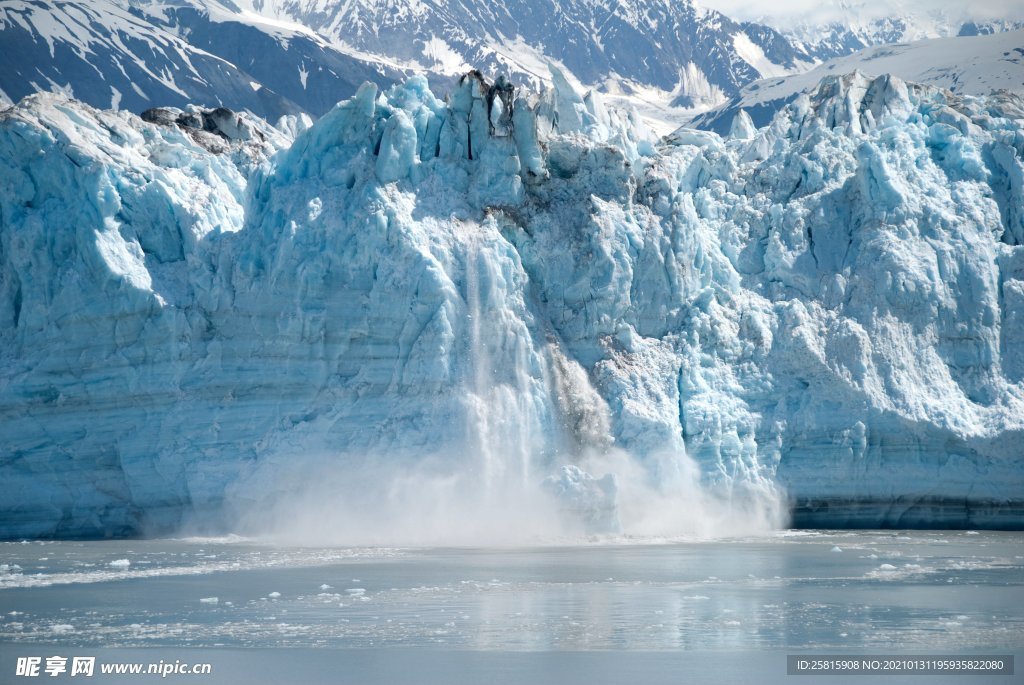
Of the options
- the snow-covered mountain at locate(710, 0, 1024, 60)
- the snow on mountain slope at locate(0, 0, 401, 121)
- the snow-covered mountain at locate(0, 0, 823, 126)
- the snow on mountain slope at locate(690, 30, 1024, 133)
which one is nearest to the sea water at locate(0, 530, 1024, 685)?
the snow on mountain slope at locate(690, 30, 1024, 133)

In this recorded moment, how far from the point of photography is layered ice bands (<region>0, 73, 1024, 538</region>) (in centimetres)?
2503

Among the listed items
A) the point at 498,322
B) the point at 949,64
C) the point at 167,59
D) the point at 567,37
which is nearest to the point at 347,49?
the point at 567,37

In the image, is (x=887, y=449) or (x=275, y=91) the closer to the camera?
(x=887, y=449)

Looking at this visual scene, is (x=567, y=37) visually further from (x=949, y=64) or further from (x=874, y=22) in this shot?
(x=949, y=64)

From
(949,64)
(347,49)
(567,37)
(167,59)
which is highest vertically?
(567,37)

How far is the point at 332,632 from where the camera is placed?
47.0 feet

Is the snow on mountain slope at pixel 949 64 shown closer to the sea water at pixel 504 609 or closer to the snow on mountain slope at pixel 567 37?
the snow on mountain slope at pixel 567 37

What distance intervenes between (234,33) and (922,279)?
3699 inches

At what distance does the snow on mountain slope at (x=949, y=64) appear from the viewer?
73062 mm

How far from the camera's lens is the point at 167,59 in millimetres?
101188

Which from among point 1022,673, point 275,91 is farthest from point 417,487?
point 275,91

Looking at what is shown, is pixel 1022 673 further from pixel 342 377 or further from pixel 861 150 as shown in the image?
pixel 861 150

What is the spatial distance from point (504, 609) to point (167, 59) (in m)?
91.4

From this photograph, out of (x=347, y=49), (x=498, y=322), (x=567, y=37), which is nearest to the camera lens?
(x=498, y=322)
